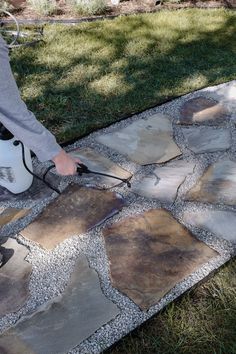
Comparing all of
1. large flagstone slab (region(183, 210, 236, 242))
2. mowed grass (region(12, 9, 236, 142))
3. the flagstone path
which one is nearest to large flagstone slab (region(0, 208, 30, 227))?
the flagstone path

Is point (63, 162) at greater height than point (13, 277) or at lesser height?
greater

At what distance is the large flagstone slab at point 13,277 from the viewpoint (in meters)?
1.76

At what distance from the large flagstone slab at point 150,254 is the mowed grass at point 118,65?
869mm

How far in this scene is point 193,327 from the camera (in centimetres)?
167

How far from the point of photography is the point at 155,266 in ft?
6.14

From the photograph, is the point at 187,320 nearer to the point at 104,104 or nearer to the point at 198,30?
the point at 104,104

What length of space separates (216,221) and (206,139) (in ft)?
2.30

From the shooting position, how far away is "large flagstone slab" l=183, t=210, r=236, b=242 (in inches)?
79.5

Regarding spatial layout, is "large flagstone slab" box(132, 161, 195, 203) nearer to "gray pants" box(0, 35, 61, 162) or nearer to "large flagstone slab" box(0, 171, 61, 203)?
"large flagstone slab" box(0, 171, 61, 203)

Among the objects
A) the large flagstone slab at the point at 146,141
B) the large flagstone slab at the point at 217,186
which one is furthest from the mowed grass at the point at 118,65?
the large flagstone slab at the point at 217,186

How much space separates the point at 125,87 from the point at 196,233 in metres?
1.50

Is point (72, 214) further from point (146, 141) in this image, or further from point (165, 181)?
point (146, 141)

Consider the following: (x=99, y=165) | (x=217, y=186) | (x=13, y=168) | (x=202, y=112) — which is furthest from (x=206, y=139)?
(x=13, y=168)

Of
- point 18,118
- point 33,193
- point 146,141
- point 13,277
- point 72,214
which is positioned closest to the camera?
point 18,118
